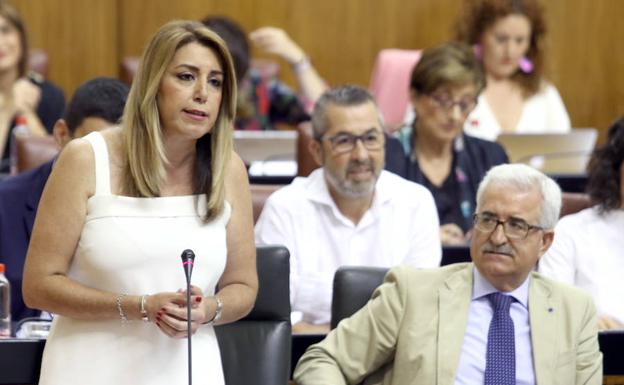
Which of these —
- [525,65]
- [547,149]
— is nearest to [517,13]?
[525,65]

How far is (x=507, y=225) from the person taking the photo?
2930 mm

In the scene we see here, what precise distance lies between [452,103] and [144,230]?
88.8 inches

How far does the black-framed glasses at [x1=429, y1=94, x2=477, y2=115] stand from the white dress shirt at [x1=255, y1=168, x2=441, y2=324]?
71cm

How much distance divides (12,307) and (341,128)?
1.15m

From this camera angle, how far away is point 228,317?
8.14 ft

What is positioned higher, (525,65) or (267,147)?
(525,65)

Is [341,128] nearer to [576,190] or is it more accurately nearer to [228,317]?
[576,190]

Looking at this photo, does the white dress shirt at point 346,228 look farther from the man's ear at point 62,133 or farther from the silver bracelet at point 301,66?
the silver bracelet at point 301,66

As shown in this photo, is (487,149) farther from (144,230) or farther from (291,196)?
(144,230)

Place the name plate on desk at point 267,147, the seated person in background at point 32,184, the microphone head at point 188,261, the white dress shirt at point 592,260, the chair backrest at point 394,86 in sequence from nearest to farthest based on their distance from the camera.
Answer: the microphone head at point 188,261 < the seated person in background at point 32,184 < the white dress shirt at point 592,260 < the name plate on desk at point 267,147 < the chair backrest at point 394,86

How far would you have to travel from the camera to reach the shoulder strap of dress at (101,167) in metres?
2.40

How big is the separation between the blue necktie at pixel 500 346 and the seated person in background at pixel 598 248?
30.6 inches

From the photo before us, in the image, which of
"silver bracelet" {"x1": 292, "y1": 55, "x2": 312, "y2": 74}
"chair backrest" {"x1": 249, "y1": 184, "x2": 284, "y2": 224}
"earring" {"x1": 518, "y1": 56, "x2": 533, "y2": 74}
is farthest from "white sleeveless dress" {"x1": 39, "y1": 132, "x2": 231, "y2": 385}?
"earring" {"x1": 518, "y1": 56, "x2": 533, "y2": 74}

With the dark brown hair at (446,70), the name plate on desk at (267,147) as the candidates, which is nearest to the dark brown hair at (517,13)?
the name plate on desk at (267,147)
